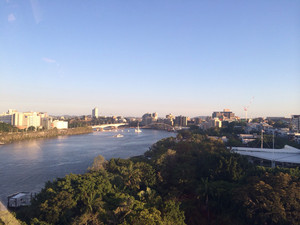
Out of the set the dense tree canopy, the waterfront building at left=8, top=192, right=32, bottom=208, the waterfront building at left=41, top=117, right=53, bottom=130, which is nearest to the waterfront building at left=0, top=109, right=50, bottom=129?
the waterfront building at left=41, top=117, right=53, bottom=130

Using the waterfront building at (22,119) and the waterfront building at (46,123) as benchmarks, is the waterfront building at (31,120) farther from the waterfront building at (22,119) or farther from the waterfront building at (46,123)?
the waterfront building at (46,123)

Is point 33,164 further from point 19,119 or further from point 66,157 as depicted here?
point 19,119

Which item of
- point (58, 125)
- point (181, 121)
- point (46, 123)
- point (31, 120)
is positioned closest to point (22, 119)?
point (31, 120)

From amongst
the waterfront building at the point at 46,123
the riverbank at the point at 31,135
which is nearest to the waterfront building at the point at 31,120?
the waterfront building at the point at 46,123

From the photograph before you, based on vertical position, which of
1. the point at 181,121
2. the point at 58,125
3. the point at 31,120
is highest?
the point at 31,120

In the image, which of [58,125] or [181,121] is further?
[181,121]

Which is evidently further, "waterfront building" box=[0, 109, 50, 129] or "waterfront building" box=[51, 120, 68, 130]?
"waterfront building" box=[51, 120, 68, 130]

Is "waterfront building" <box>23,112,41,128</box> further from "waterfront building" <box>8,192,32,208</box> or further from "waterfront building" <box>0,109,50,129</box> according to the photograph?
"waterfront building" <box>8,192,32,208</box>

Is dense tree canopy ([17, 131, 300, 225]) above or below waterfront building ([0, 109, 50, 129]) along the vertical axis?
below

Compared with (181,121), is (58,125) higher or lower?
lower

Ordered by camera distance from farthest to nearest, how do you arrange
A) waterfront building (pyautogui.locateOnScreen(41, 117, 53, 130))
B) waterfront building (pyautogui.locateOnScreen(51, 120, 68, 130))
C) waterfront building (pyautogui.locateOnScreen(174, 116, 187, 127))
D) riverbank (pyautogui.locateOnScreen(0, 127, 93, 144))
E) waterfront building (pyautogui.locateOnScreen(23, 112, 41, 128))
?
1. waterfront building (pyautogui.locateOnScreen(174, 116, 187, 127))
2. waterfront building (pyautogui.locateOnScreen(51, 120, 68, 130))
3. waterfront building (pyautogui.locateOnScreen(41, 117, 53, 130))
4. waterfront building (pyautogui.locateOnScreen(23, 112, 41, 128))
5. riverbank (pyautogui.locateOnScreen(0, 127, 93, 144))

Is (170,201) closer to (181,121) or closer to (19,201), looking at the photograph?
Answer: (19,201)
